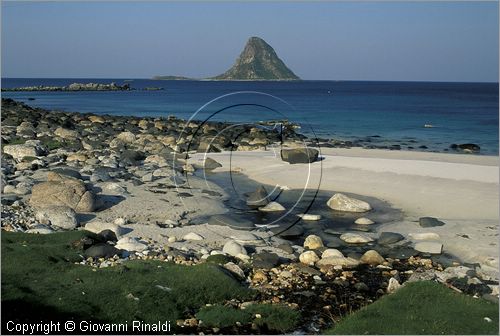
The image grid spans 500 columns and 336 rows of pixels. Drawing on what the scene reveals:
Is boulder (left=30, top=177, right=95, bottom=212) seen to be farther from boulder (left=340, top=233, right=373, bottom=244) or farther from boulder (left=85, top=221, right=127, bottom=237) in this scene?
boulder (left=340, top=233, right=373, bottom=244)

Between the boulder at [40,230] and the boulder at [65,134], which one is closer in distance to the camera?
the boulder at [40,230]

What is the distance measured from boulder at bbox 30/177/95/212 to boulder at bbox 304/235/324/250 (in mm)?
7435

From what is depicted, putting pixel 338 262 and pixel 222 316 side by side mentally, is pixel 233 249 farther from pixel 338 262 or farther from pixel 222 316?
pixel 222 316

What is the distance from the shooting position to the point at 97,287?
1095 cm

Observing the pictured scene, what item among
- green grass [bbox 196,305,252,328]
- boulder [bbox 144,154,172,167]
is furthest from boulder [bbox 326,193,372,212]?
boulder [bbox 144,154,172,167]

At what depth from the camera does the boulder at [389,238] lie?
54.4ft

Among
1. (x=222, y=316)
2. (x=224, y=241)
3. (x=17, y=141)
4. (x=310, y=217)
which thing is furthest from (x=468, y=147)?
(x=222, y=316)

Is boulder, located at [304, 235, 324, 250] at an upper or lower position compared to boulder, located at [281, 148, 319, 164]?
lower

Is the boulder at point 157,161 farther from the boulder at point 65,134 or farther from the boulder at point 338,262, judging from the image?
the boulder at point 338,262

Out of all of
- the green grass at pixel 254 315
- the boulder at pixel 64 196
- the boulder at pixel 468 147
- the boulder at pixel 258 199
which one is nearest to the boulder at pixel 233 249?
the green grass at pixel 254 315

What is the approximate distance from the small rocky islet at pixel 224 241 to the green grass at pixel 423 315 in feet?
2.31

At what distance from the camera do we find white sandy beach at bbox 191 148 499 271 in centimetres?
1731

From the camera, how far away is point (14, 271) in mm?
11383

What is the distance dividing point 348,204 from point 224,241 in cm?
632
